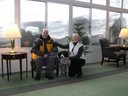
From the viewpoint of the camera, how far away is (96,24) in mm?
8031

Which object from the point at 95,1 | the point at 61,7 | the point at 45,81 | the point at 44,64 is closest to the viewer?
the point at 45,81

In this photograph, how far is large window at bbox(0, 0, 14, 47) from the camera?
5521mm

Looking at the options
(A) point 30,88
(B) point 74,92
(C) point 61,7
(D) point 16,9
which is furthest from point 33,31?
(B) point 74,92

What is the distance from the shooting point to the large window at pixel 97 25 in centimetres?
793

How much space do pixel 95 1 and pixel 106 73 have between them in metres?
3.11

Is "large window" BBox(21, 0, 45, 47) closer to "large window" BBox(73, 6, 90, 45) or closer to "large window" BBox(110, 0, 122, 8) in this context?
"large window" BBox(73, 6, 90, 45)

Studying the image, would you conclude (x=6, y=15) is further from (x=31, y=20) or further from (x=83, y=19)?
(x=83, y=19)

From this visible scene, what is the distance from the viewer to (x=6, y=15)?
220 inches

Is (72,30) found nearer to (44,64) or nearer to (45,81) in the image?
(44,64)

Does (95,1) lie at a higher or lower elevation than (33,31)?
higher

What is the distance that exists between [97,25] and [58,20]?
6.25ft

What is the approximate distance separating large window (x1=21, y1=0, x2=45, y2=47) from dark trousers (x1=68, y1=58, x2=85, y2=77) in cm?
147

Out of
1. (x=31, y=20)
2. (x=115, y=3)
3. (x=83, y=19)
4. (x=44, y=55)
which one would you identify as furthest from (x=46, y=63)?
(x=115, y=3)

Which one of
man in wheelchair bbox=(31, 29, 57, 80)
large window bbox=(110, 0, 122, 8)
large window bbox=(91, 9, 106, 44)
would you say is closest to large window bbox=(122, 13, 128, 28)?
large window bbox=(110, 0, 122, 8)
